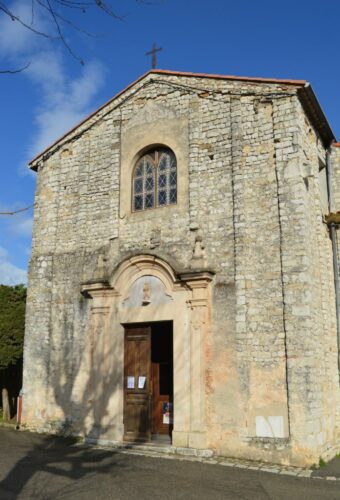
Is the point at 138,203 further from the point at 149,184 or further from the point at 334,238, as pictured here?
the point at 334,238

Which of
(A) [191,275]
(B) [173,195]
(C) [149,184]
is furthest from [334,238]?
(C) [149,184]

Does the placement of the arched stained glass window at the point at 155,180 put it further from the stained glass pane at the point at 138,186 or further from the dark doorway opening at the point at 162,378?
the dark doorway opening at the point at 162,378

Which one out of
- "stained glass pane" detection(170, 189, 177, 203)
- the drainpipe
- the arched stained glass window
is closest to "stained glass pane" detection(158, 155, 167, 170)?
the arched stained glass window

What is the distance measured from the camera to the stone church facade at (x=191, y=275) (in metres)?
8.95

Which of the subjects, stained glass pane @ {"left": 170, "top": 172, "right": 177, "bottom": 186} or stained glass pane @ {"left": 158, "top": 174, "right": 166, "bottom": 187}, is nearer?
stained glass pane @ {"left": 170, "top": 172, "right": 177, "bottom": 186}

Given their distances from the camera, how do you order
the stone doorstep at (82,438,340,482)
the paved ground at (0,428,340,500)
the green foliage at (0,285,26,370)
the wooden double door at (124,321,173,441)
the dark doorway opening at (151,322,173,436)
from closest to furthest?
1. the paved ground at (0,428,340,500)
2. the stone doorstep at (82,438,340,482)
3. the wooden double door at (124,321,173,441)
4. the dark doorway opening at (151,322,173,436)
5. the green foliage at (0,285,26,370)

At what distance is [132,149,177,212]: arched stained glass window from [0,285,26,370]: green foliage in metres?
5.00

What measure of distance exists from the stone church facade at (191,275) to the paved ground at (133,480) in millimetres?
992

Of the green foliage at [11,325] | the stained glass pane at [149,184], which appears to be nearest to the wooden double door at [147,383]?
the stained glass pane at [149,184]

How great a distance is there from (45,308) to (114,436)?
11.4 feet

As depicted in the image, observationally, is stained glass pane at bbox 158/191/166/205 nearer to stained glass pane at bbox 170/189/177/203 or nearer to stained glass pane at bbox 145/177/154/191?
stained glass pane at bbox 170/189/177/203

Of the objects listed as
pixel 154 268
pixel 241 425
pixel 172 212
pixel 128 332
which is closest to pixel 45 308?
pixel 128 332

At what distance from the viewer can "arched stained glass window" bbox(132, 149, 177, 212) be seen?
1101 cm

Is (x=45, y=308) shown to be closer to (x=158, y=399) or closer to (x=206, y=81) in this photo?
(x=158, y=399)
